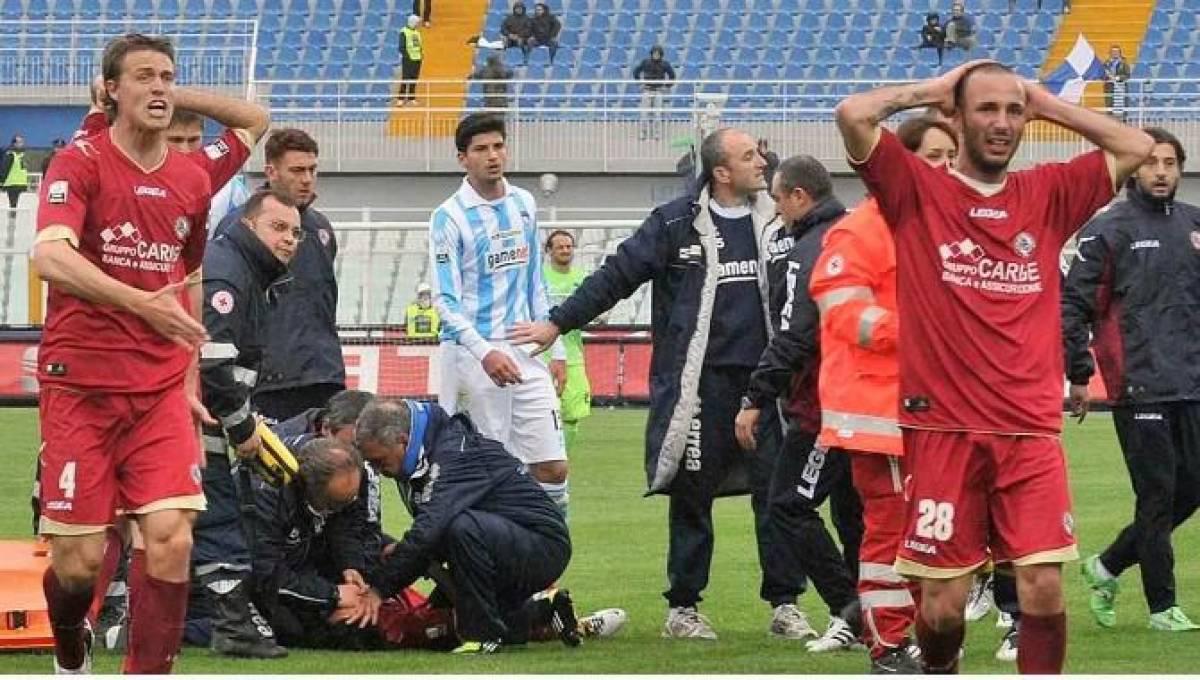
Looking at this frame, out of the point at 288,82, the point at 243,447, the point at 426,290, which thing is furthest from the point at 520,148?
the point at 243,447

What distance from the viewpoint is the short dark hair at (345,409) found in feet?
33.2

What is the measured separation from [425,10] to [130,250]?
32.2 metres

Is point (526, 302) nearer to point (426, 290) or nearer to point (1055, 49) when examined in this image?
point (426, 290)

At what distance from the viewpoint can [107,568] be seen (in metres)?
9.73

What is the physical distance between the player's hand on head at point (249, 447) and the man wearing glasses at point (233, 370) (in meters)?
0.03

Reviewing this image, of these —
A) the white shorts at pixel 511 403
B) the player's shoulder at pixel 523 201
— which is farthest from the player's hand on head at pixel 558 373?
the player's shoulder at pixel 523 201

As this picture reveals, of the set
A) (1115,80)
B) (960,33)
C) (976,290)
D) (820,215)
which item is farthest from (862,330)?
(960,33)

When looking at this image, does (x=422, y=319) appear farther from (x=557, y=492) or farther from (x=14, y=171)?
(x=557, y=492)

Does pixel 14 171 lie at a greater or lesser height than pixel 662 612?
greater

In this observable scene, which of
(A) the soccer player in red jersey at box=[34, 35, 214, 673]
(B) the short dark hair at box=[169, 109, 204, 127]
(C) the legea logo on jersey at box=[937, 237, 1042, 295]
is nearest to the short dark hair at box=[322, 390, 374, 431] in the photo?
(B) the short dark hair at box=[169, 109, 204, 127]

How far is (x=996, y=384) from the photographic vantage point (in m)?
7.25

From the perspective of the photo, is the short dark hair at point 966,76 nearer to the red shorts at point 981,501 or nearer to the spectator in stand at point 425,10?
the red shorts at point 981,501

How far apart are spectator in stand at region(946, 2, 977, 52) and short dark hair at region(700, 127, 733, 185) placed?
88.3 feet

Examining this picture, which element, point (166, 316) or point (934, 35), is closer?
point (166, 316)
